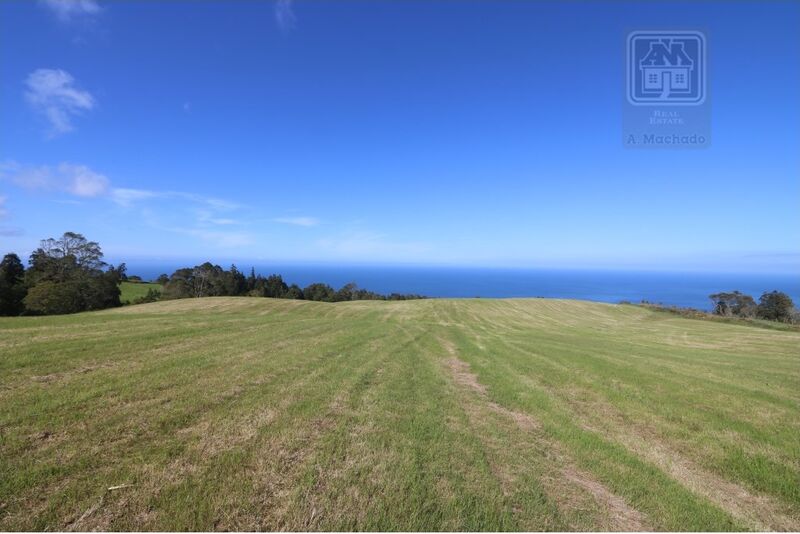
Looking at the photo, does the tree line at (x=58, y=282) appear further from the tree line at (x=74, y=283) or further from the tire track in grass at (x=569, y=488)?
the tire track in grass at (x=569, y=488)

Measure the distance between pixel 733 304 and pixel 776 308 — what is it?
11.0 m

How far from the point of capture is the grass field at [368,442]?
166 inches

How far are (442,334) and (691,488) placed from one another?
15.4 metres

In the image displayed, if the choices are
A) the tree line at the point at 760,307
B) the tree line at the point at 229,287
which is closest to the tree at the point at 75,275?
the tree line at the point at 229,287

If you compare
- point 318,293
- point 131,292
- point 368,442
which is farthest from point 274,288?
point 368,442

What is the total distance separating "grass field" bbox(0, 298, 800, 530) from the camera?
4.23 meters

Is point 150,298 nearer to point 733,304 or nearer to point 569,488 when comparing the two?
point 569,488

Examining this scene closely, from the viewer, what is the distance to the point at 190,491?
4.31 metres

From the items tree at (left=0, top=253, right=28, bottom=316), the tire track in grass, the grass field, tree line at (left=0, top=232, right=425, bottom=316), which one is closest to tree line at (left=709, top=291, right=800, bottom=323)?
the grass field

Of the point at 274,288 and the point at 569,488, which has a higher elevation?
the point at 274,288

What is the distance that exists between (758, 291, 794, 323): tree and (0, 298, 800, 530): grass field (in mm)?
83029

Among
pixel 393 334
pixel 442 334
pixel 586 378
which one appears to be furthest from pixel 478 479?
pixel 442 334

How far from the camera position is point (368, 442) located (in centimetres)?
598

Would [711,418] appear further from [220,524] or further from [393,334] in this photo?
[393,334]
